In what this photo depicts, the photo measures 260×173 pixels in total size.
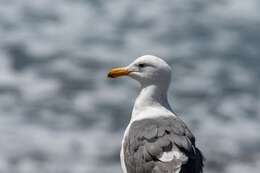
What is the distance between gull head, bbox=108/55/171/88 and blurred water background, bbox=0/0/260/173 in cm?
551

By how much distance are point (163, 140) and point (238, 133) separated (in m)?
7.71

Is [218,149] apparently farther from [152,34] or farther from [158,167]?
[158,167]

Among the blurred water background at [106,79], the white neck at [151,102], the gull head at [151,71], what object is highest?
the gull head at [151,71]

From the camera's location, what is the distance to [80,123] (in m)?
15.5

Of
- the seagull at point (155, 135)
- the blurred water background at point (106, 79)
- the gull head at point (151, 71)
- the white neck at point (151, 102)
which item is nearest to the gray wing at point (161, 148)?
the seagull at point (155, 135)

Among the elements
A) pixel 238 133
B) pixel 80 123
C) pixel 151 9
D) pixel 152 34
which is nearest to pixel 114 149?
pixel 80 123

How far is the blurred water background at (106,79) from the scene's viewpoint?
48.4ft

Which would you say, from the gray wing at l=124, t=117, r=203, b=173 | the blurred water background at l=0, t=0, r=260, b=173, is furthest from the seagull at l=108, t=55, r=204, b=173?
the blurred water background at l=0, t=0, r=260, b=173

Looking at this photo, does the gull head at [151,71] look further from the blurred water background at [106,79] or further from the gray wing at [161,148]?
the blurred water background at [106,79]

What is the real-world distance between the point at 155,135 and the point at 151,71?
786 mm

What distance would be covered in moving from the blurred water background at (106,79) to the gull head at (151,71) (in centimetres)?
551

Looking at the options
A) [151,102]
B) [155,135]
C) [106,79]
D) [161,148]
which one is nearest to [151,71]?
[151,102]

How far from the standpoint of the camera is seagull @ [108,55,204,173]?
7781 millimetres

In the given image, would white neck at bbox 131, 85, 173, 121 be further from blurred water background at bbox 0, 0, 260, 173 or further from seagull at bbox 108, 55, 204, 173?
blurred water background at bbox 0, 0, 260, 173
